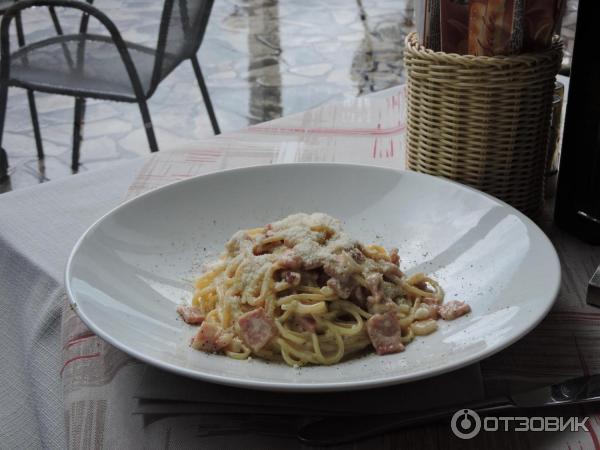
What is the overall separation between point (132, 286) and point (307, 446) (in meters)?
0.30

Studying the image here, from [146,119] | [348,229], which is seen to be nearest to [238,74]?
[146,119]

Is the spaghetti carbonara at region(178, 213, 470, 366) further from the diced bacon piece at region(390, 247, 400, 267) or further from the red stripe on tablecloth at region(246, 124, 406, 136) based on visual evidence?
the red stripe on tablecloth at region(246, 124, 406, 136)

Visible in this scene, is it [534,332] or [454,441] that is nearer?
[454,441]

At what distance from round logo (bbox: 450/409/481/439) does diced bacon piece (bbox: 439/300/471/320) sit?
136 mm

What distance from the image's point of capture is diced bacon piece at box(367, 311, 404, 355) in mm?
735

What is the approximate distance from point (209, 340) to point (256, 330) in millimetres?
48

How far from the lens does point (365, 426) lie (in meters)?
0.67

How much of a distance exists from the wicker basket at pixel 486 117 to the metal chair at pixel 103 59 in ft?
4.25

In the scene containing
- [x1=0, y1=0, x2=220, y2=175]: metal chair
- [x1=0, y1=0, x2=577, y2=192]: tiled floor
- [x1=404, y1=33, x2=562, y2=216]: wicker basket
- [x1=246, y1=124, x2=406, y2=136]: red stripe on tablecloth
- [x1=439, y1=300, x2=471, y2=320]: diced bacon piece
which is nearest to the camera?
[x1=439, y1=300, x2=471, y2=320]: diced bacon piece

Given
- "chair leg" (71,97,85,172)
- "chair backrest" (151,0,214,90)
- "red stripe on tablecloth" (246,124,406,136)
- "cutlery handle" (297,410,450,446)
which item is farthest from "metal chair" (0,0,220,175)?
"cutlery handle" (297,410,450,446)

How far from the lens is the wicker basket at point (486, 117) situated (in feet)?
2.99

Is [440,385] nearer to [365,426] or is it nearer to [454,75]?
[365,426]

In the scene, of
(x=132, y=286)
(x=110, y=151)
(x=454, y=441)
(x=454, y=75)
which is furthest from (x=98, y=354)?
(x=110, y=151)

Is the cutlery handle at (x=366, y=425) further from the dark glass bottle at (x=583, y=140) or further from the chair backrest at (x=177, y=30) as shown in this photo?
the chair backrest at (x=177, y=30)
